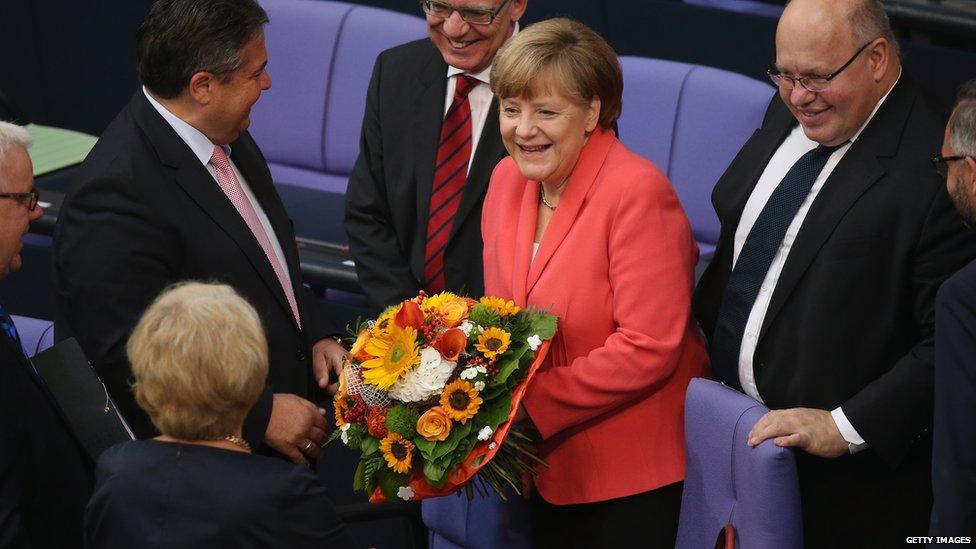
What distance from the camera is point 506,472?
9.10 ft

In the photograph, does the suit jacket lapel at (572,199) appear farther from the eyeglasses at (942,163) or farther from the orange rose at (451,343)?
the eyeglasses at (942,163)

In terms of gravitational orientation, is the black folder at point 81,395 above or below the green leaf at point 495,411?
below

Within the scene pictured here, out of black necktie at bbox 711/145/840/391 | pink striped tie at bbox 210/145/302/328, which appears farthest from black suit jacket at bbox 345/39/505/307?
black necktie at bbox 711/145/840/391

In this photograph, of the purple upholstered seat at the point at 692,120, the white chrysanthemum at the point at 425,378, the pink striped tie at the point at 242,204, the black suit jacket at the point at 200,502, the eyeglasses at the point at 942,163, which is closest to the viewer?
the black suit jacket at the point at 200,502

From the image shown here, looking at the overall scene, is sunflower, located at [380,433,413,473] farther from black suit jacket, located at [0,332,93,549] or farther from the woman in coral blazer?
black suit jacket, located at [0,332,93,549]

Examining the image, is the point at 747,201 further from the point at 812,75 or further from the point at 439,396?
the point at 439,396

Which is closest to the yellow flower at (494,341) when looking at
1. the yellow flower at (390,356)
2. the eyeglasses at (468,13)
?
the yellow flower at (390,356)

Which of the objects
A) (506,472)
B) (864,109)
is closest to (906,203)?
(864,109)

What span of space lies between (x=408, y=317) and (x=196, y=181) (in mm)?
601

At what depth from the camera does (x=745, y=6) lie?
18.1ft

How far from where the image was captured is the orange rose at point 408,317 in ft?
8.92

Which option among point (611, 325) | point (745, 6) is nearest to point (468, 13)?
point (611, 325)

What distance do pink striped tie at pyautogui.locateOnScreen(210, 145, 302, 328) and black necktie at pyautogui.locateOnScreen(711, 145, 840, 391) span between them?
3.30 feet

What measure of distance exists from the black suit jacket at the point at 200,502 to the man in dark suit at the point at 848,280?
999 millimetres
